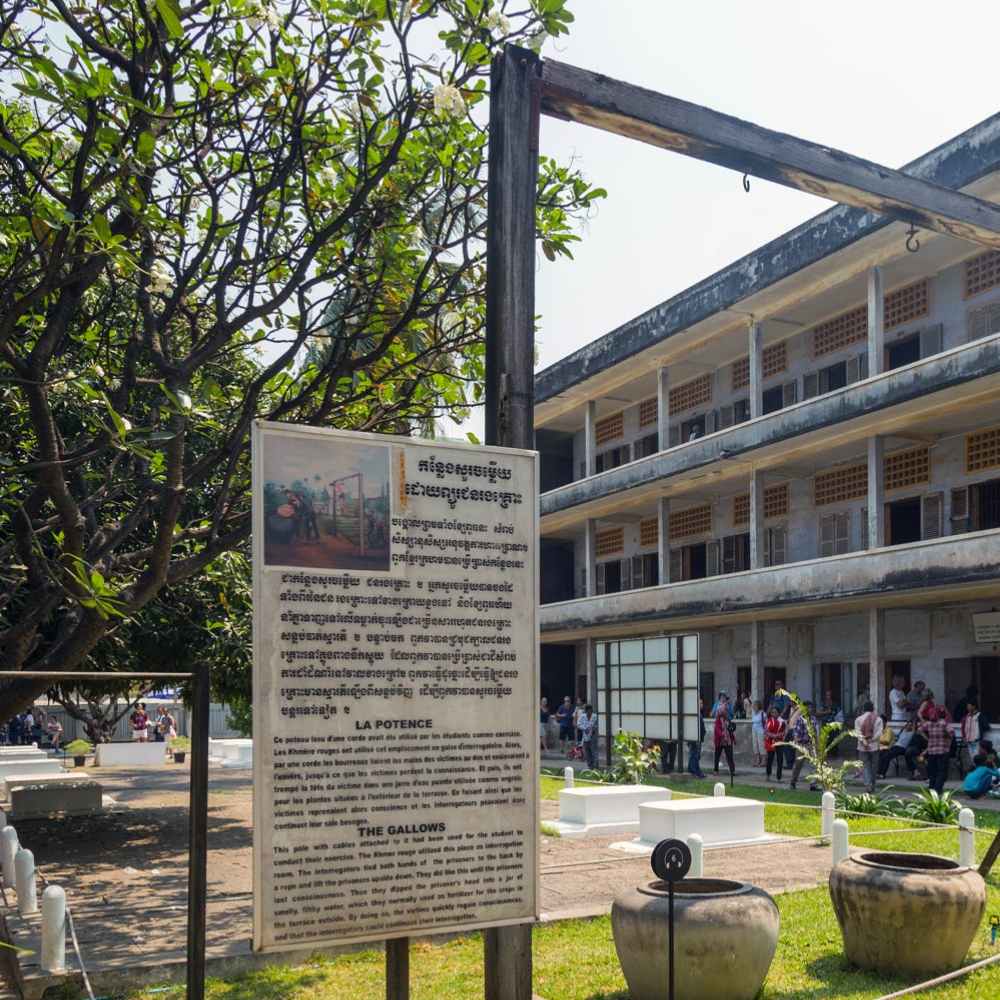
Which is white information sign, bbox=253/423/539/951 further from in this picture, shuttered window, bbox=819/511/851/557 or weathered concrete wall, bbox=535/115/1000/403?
shuttered window, bbox=819/511/851/557

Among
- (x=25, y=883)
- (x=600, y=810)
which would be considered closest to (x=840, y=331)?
(x=600, y=810)

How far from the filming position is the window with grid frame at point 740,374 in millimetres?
30562

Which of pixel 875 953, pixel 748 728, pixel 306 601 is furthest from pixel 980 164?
pixel 306 601

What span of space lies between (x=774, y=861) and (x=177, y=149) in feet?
28.0

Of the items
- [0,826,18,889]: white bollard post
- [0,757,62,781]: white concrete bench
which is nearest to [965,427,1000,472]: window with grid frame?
[0,757,62,781]: white concrete bench

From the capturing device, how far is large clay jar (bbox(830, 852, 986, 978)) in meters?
7.00

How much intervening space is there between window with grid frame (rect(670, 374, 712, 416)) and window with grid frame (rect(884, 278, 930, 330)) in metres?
7.16

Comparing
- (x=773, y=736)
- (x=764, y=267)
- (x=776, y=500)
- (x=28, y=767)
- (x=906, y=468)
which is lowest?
(x=28, y=767)

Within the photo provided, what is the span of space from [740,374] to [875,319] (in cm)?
734

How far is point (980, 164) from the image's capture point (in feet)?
65.9

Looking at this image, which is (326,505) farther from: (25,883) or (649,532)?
(649,532)

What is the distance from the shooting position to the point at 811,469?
2770 centimetres

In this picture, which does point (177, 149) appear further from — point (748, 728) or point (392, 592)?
point (748, 728)

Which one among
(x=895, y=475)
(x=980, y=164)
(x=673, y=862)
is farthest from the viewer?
(x=895, y=475)
